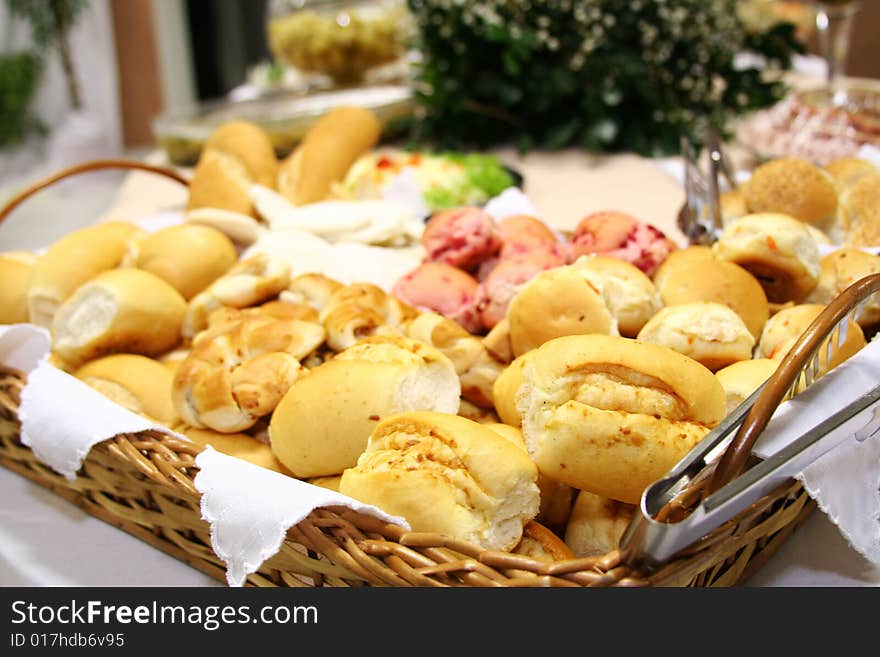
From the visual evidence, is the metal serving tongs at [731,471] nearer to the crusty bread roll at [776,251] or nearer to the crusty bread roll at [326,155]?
the crusty bread roll at [776,251]

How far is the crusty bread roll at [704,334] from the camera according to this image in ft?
2.42

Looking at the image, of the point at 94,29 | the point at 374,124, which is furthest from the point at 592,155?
the point at 94,29

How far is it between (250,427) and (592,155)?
1354 mm

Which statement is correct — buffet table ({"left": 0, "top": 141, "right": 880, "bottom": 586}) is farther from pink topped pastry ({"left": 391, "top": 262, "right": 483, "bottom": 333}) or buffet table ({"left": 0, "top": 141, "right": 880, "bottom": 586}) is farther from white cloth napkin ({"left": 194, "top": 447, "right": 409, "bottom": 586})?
pink topped pastry ({"left": 391, "top": 262, "right": 483, "bottom": 333})

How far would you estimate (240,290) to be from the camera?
0.96 meters

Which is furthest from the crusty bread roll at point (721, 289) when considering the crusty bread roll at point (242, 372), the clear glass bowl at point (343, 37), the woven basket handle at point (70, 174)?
the clear glass bowl at point (343, 37)

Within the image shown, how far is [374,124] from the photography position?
1.63 meters

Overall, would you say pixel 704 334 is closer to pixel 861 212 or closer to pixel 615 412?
pixel 615 412

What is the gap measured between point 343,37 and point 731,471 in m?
2.09

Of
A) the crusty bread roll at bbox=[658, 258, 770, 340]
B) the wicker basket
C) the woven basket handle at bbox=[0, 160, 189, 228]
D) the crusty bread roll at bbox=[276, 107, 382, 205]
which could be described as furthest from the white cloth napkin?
the crusty bread roll at bbox=[276, 107, 382, 205]

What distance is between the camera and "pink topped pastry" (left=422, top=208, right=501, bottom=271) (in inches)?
39.8

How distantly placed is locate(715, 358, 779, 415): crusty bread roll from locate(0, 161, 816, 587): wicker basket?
85 millimetres
